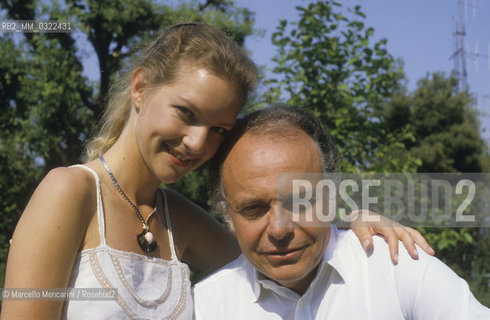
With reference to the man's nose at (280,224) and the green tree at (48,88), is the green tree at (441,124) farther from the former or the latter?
the man's nose at (280,224)

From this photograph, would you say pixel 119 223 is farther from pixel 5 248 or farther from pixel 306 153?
pixel 5 248

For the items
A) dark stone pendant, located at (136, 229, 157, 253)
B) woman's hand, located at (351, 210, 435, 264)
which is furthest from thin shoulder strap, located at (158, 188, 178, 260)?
woman's hand, located at (351, 210, 435, 264)

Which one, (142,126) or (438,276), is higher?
(142,126)

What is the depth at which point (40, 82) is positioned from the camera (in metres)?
7.62

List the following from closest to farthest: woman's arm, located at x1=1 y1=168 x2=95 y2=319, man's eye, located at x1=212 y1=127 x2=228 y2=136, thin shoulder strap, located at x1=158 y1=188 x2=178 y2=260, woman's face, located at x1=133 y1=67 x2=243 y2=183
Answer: woman's arm, located at x1=1 y1=168 x2=95 y2=319 < woman's face, located at x1=133 y1=67 x2=243 y2=183 < man's eye, located at x1=212 y1=127 x2=228 y2=136 < thin shoulder strap, located at x1=158 y1=188 x2=178 y2=260

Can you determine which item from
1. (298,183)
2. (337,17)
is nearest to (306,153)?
(298,183)

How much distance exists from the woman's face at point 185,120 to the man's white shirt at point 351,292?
56cm

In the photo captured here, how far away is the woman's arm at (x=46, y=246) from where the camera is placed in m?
1.66

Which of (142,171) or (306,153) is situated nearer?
(306,153)

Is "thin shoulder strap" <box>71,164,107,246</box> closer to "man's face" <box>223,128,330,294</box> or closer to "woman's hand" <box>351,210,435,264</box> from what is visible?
"man's face" <box>223,128,330,294</box>

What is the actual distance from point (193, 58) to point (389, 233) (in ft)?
3.44

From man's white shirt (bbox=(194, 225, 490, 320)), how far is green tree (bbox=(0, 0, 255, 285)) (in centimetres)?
590

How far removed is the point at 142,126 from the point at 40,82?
6.29 meters

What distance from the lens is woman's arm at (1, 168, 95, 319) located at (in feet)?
5.44
